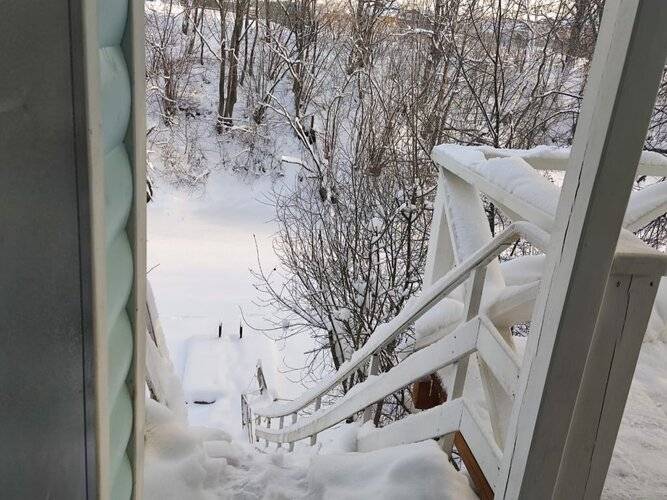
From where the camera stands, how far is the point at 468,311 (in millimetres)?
1903

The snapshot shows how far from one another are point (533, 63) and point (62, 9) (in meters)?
11.4

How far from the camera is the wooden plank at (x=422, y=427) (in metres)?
1.89

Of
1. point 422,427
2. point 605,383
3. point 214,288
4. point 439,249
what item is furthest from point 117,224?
point 214,288

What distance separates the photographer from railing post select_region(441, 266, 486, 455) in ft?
6.02

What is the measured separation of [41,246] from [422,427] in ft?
5.80

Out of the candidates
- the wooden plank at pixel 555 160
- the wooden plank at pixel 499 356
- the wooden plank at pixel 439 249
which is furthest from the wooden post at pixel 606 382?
the wooden plank at pixel 439 249

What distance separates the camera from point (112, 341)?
0.86 meters

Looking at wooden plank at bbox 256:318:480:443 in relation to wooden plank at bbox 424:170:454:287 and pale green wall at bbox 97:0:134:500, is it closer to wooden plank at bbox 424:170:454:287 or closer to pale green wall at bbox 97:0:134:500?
wooden plank at bbox 424:170:454:287

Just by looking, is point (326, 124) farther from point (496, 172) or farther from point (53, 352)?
point (53, 352)

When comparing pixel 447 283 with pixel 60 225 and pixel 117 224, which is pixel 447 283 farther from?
pixel 60 225

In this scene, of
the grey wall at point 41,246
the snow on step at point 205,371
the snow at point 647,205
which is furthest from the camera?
the snow on step at point 205,371

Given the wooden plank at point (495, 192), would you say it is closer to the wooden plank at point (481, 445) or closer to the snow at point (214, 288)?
the wooden plank at point (481, 445)

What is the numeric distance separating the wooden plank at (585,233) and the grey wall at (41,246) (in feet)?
3.20

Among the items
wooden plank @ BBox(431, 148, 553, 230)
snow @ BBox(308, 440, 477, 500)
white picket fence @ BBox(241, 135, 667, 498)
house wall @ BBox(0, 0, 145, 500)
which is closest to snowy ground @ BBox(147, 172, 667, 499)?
snow @ BBox(308, 440, 477, 500)
